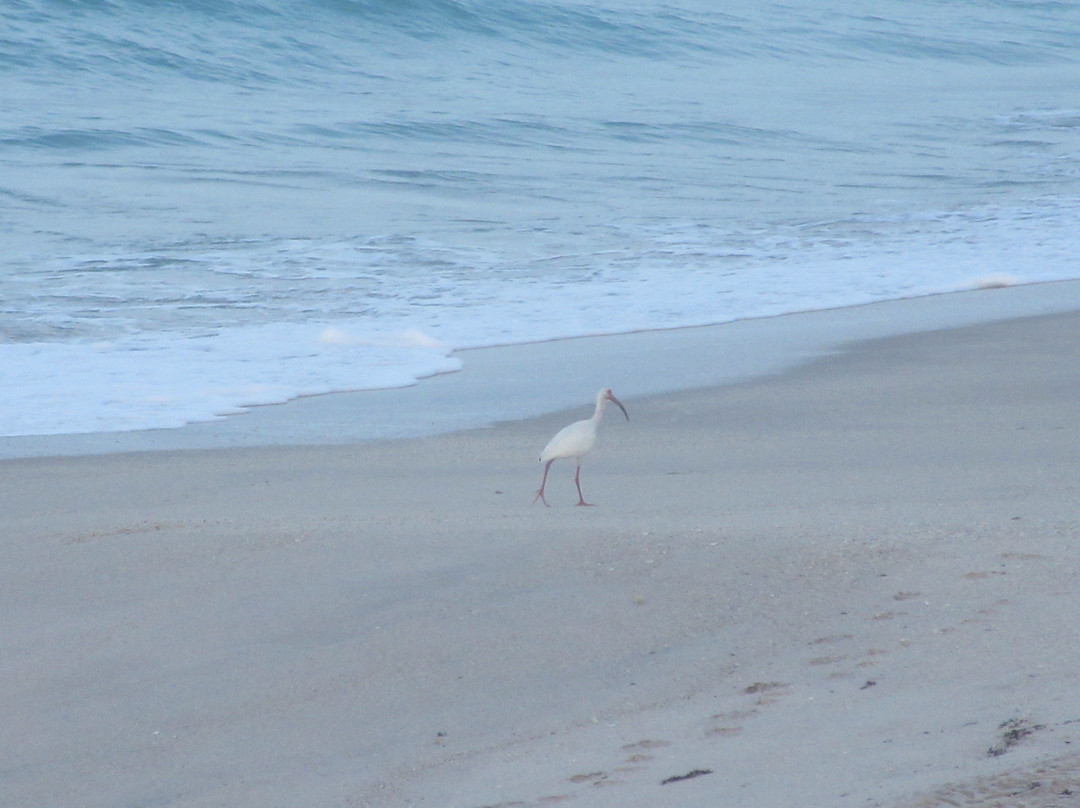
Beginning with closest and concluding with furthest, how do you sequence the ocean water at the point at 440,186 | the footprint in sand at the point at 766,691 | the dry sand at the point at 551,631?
the dry sand at the point at 551,631
the footprint in sand at the point at 766,691
the ocean water at the point at 440,186

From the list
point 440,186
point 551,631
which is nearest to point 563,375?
point 551,631

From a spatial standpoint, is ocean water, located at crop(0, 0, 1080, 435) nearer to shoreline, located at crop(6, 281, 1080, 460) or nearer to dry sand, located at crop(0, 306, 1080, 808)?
shoreline, located at crop(6, 281, 1080, 460)

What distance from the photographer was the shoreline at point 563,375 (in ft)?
19.8

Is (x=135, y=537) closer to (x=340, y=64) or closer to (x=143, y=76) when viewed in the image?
(x=143, y=76)

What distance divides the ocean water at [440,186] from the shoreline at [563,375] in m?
0.23

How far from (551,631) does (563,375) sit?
13.0 ft

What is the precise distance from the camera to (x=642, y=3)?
29.9 meters

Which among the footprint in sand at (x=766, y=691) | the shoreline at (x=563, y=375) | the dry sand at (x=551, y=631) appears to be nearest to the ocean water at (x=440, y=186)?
the shoreline at (x=563, y=375)

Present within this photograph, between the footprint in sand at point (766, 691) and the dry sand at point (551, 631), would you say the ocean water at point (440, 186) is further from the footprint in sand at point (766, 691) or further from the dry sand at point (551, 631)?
the footprint in sand at point (766, 691)

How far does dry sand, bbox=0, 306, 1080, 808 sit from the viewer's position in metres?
2.58

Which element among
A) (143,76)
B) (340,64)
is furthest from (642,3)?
(143,76)

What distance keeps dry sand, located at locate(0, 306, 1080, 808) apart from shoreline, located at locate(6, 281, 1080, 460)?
56cm

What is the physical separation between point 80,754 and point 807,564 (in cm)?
194

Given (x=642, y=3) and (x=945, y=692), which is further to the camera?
(x=642, y=3)
